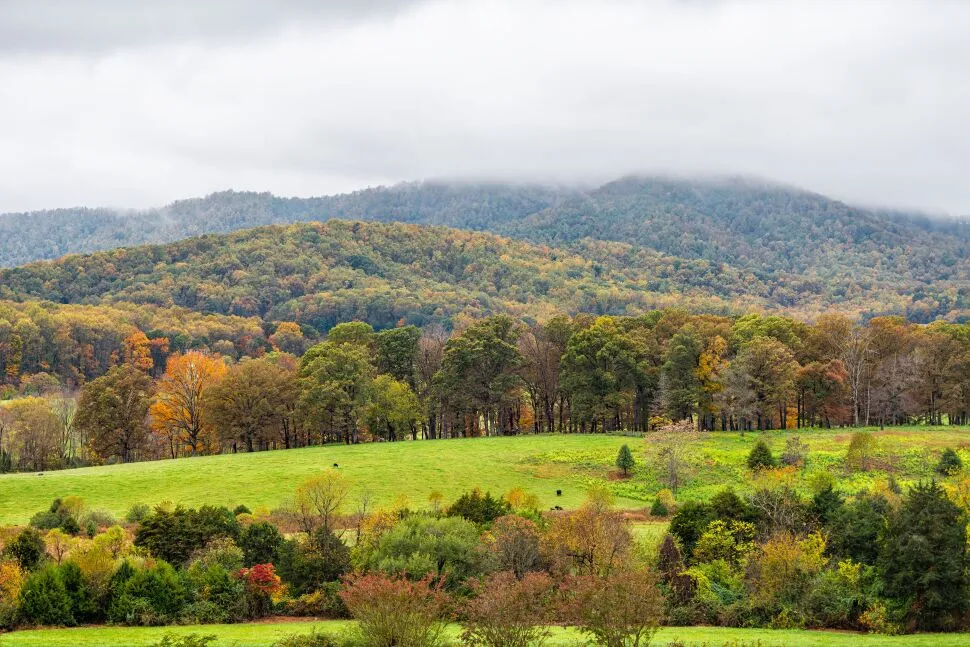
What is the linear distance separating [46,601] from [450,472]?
3224 centimetres

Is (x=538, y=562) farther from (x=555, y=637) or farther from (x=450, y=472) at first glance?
(x=450, y=472)

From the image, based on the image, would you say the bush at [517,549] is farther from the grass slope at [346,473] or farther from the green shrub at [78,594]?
the grass slope at [346,473]

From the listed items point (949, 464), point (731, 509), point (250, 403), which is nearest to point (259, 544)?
point (731, 509)

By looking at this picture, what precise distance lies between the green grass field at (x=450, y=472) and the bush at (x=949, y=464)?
144cm

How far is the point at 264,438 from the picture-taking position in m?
78.1

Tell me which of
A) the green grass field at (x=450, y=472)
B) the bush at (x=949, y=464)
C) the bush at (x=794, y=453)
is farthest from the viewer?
the bush at (x=794, y=453)

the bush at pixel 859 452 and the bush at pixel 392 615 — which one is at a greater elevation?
the bush at pixel 392 615

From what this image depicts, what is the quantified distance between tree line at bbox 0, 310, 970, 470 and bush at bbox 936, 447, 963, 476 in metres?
17.2

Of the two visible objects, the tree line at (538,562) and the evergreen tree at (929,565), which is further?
the tree line at (538,562)

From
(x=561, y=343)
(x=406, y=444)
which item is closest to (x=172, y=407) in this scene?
(x=406, y=444)

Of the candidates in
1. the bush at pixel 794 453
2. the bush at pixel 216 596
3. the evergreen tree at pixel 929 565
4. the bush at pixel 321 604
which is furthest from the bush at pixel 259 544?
the bush at pixel 794 453

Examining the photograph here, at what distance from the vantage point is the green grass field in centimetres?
5312

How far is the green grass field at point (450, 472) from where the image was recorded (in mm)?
53125

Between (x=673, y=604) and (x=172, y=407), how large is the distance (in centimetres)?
6038
